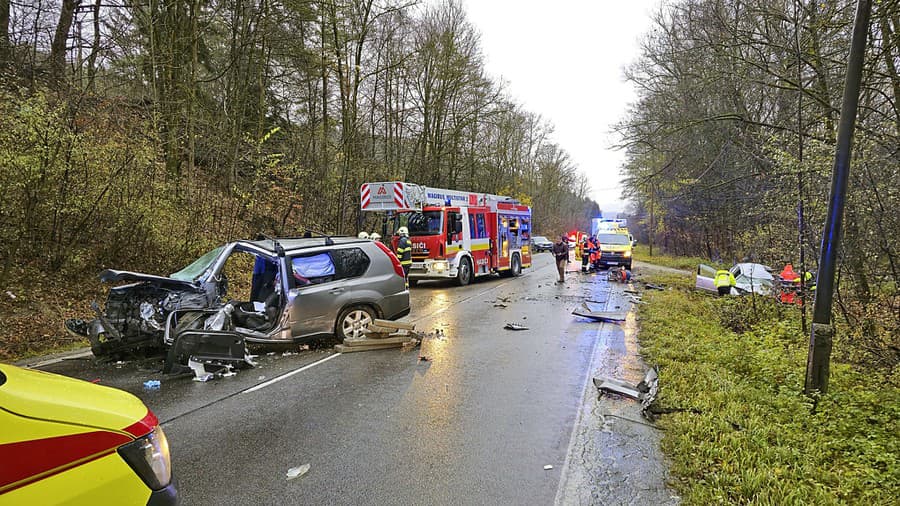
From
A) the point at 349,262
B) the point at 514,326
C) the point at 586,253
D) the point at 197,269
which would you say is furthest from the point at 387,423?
the point at 586,253

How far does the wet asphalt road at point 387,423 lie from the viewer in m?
3.50

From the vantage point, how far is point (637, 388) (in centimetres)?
571

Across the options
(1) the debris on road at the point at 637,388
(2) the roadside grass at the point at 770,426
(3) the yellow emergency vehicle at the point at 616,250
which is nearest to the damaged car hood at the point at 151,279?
(1) the debris on road at the point at 637,388

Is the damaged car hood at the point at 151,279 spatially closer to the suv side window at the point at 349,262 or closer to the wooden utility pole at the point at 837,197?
the suv side window at the point at 349,262

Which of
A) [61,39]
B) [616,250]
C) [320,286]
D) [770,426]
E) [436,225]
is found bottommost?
[770,426]

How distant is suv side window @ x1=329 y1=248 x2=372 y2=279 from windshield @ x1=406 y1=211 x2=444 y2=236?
7516 mm

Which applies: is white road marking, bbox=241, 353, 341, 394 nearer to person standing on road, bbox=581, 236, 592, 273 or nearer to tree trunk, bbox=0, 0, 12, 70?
tree trunk, bbox=0, 0, 12, 70

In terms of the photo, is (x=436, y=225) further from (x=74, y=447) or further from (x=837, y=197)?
(x=74, y=447)

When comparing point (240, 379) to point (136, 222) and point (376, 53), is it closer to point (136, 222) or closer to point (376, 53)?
point (136, 222)

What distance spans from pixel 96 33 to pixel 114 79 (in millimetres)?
1091

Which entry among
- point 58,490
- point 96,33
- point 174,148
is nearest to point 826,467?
point 58,490

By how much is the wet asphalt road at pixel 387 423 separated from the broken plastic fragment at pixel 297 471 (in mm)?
51

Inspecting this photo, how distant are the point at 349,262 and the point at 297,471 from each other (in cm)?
428

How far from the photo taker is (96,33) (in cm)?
1121
